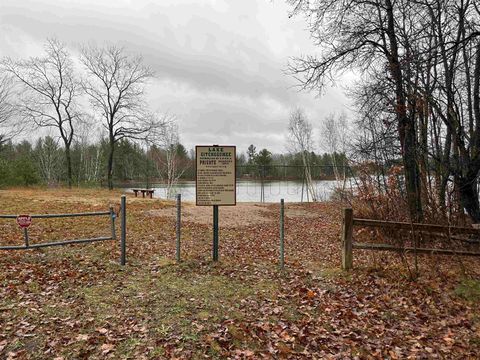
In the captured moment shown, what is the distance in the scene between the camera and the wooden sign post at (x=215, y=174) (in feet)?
20.8

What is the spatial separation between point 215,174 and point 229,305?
2.66m

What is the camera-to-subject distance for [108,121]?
2834 centimetres

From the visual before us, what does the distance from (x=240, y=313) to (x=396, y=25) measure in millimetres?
9691

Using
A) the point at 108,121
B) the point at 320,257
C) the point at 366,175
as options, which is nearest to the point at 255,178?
the point at 108,121

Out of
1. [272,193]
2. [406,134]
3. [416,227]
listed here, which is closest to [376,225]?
[416,227]

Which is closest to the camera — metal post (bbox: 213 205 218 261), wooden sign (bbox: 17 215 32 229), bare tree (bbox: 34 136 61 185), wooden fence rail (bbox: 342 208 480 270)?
wooden sign (bbox: 17 215 32 229)

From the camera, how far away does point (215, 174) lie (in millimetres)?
6406

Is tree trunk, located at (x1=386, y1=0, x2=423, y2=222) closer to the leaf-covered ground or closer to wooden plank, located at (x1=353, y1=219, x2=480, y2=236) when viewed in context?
wooden plank, located at (x1=353, y1=219, x2=480, y2=236)

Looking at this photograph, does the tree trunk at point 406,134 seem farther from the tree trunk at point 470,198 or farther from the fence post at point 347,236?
the fence post at point 347,236

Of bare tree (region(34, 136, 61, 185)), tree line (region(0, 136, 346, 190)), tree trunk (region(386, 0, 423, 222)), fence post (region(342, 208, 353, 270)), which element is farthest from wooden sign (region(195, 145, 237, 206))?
bare tree (region(34, 136, 61, 185))

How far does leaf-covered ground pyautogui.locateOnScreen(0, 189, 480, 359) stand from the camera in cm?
372

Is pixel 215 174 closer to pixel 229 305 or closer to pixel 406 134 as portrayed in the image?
pixel 229 305

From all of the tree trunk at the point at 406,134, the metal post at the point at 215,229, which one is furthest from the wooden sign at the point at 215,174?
the tree trunk at the point at 406,134

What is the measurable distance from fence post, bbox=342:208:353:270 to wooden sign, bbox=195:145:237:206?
2365mm
